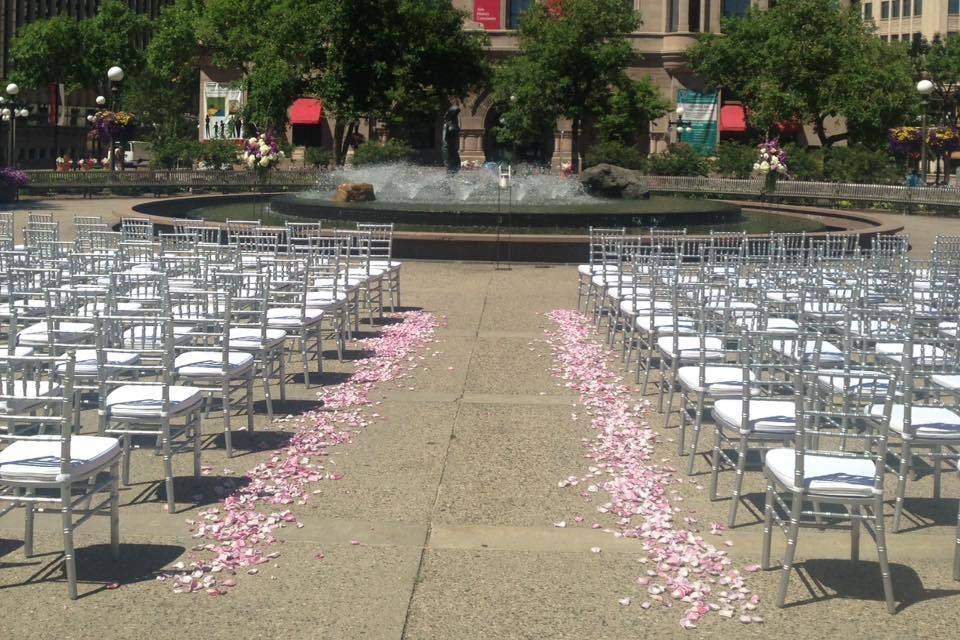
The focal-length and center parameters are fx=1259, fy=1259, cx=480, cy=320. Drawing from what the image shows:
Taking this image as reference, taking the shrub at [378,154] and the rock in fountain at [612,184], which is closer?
the rock in fountain at [612,184]

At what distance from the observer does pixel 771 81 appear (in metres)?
58.0

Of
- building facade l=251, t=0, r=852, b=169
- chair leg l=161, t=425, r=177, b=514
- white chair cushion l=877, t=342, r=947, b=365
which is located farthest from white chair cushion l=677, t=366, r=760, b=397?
building facade l=251, t=0, r=852, b=169

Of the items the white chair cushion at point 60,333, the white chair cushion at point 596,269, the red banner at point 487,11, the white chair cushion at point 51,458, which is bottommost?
the white chair cushion at point 51,458

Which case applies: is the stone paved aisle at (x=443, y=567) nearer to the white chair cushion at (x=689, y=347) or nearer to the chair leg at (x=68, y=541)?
the chair leg at (x=68, y=541)

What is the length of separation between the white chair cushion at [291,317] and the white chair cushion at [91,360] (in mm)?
2212

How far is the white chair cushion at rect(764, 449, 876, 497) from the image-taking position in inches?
260

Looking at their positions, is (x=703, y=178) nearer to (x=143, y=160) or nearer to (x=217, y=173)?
(x=217, y=173)

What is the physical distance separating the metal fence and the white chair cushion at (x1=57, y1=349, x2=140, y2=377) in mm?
33415

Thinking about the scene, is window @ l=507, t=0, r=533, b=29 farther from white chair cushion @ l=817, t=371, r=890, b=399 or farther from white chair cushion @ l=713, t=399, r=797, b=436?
white chair cushion @ l=713, t=399, r=797, b=436

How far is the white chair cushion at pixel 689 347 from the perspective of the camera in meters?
10.4

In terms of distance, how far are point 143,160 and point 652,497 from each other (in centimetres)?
8521

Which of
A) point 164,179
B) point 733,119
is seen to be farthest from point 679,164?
point 164,179

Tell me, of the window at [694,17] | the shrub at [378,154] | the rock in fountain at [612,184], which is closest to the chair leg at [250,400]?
the rock in fountain at [612,184]

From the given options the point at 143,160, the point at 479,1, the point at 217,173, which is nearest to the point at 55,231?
the point at 217,173
